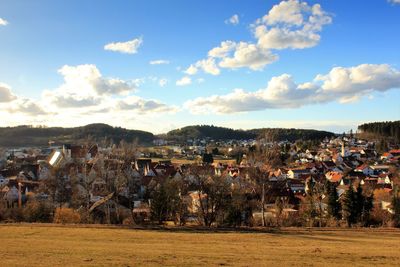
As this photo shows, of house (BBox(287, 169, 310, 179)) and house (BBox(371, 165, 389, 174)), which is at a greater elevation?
house (BBox(371, 165, 389, 174))

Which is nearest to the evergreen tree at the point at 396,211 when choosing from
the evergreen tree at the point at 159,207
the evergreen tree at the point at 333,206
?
the evergreen tree at the point at 333,206

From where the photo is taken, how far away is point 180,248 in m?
22.3

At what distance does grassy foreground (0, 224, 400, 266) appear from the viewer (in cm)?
1806

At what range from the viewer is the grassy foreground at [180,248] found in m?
18.1

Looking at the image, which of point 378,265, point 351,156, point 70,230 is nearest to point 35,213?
point 70,230

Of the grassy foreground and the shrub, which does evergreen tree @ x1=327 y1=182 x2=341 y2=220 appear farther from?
the shrub

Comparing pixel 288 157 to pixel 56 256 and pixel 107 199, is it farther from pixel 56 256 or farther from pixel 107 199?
pixel 56 256

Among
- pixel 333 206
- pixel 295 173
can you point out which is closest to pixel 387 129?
pixel 295 173

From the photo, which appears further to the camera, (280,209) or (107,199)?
(280,209)

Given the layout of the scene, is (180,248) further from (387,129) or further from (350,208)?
(387,129)

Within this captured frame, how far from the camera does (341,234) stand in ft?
109

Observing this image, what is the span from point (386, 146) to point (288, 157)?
45228mm

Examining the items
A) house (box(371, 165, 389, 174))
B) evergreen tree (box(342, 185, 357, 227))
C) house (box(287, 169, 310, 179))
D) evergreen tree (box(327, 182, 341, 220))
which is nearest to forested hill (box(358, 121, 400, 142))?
house (box(371, 165, 389, 174))

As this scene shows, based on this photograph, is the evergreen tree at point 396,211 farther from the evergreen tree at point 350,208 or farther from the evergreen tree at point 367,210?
the evergreen tree at point 350,208
